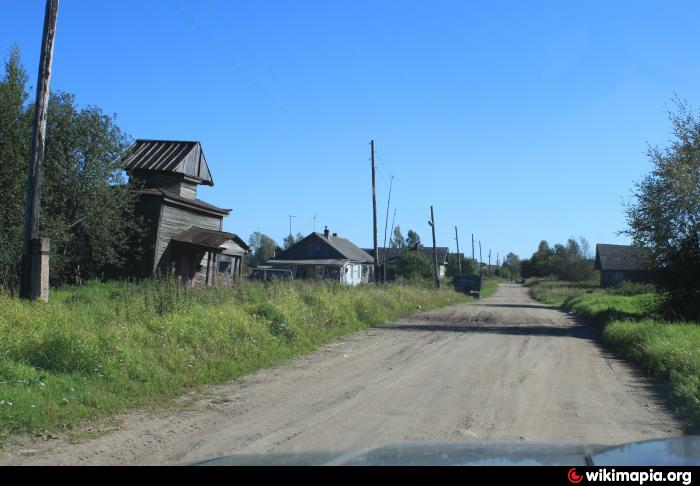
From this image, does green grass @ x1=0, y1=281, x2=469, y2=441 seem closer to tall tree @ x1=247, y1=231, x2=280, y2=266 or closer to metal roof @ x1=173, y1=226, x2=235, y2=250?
metal roof @ x1=173, y1=226, x2=235, y2=250

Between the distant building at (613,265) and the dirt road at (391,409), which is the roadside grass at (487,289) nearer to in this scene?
the distant building at (613,265)

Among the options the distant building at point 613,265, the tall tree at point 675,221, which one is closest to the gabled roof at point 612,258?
the distant building at point 613,265

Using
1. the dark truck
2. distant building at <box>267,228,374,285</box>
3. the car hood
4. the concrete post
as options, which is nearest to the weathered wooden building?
the concrete post

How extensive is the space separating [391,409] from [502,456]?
14.2ft

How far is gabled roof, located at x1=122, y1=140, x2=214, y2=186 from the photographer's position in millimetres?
30203

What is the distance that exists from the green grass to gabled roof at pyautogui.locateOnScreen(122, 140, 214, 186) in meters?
14.8

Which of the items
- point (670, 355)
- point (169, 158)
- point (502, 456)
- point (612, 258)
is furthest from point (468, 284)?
point (502, 456)

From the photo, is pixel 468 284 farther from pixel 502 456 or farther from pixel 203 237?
pixel 502 456

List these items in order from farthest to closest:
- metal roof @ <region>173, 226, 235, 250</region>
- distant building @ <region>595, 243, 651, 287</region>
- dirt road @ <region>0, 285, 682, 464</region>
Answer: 1. distant building @ <region>595, 243, 651, 287</region>
2. metal roof @ <region>173, 226, 235, 250</region>
3. dirt road @ <region>0, 285, 682, 464</region>

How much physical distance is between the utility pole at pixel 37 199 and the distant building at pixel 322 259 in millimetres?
48755

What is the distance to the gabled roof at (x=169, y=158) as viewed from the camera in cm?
3020
